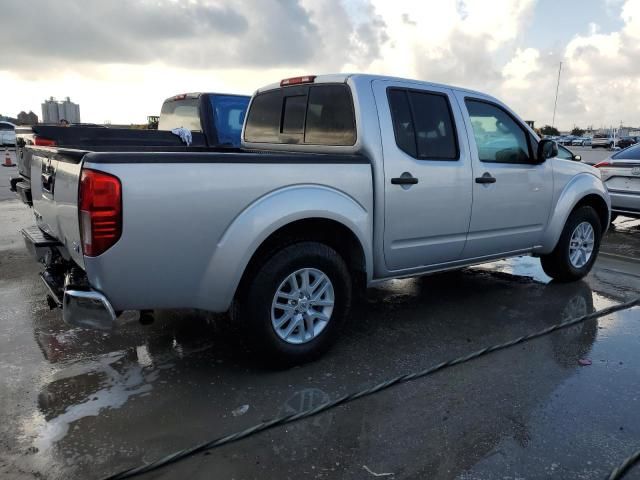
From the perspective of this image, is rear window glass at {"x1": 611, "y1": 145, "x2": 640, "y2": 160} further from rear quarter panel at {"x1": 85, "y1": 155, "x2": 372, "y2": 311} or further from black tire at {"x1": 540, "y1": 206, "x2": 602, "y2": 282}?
rear quarter panel at {"x1": 85, "y1": 155, "x2": 372, "y2": 311}

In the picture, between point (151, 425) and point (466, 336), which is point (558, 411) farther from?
point (151, 425)

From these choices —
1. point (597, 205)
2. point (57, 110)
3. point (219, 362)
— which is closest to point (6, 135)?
point (57, 110)

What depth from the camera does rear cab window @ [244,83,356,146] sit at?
398cm

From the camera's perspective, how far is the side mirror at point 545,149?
16.1 ft

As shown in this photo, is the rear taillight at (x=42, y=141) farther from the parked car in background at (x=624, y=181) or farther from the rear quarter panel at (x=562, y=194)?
the parked car in background at (x=624, y=181)

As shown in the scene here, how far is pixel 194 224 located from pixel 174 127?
18.7 feet

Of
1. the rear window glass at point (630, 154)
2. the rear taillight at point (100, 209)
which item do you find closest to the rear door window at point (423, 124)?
the rear taillight at point (100, 209)

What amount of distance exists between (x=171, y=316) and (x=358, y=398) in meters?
1.98

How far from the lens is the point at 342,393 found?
3.25m

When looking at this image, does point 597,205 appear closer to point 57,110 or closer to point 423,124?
point 423,124

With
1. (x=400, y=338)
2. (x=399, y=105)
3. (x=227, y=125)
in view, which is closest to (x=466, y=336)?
(x=400, y=338)

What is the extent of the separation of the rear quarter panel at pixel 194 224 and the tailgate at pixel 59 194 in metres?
0.24

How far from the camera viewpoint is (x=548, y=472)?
8.28ft

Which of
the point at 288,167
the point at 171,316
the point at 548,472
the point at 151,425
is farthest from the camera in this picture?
the point at 171,316
